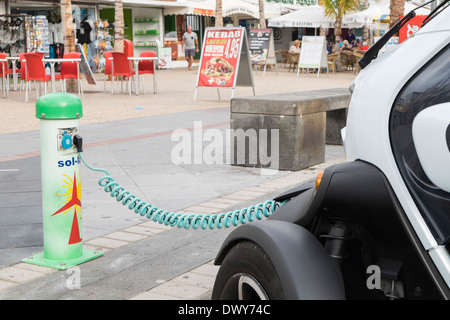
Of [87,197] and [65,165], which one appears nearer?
[65,165]

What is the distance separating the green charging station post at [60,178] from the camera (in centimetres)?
393

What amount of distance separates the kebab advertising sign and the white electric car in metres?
11.6

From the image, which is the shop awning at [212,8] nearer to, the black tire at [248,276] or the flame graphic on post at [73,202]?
the flame graphic on post at [73,202]

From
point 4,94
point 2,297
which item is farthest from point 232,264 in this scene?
point 4,94

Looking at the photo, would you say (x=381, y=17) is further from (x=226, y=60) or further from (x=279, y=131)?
(x=279, y=131)

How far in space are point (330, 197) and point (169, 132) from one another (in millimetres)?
7879

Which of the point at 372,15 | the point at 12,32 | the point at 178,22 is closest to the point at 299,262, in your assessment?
the point at 12,32

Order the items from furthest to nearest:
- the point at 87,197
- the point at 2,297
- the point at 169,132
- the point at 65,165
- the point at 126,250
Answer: the point at 169,132
the point at 87,197
the point at 126,250
the point at 65,165
the point at 2,297

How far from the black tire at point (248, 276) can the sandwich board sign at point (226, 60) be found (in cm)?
1139
